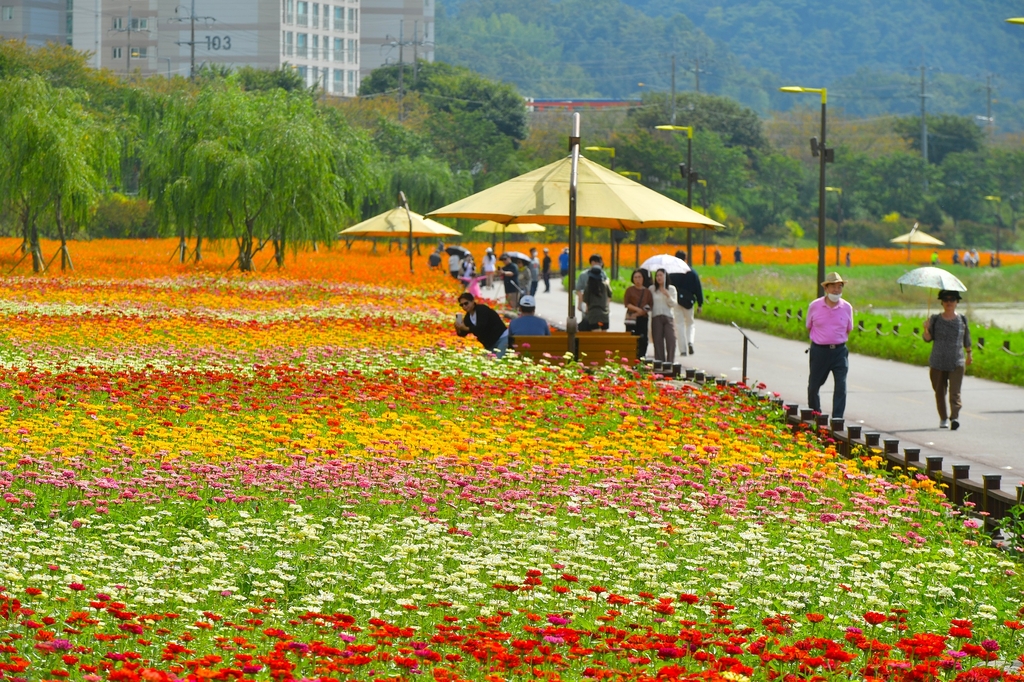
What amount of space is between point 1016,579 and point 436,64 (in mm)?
124168

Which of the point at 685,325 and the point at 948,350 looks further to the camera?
the point at 685,325

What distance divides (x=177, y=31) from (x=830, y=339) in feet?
427

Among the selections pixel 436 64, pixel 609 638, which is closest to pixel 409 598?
pixel 609 638

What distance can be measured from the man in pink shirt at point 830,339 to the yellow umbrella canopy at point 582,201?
236 centimetres

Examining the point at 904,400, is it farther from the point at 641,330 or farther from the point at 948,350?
the point at 641,330

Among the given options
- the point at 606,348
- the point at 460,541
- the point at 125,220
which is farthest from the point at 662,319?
the point at 125,220

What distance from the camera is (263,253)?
5409 centimetres

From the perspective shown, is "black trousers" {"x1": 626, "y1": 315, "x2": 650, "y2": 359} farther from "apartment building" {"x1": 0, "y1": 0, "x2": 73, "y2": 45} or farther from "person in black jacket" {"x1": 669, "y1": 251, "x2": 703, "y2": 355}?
"apartment building" {"x1": 0, "y1": 0, "x2": 73, "y2": 45}

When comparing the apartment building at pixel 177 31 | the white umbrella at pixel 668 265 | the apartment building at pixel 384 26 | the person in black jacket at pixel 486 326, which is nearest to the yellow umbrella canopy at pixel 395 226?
the white umbrella at pixel 668 265

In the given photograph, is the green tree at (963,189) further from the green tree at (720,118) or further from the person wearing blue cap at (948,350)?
the person wearing blue cap at (948,350)

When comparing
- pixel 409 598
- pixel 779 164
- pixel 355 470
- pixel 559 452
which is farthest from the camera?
pixel 779 164

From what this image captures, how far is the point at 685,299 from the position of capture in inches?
880

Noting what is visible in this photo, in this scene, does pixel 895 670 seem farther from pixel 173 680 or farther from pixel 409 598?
pixel 173 680

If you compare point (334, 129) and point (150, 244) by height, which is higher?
point (334, 129)
